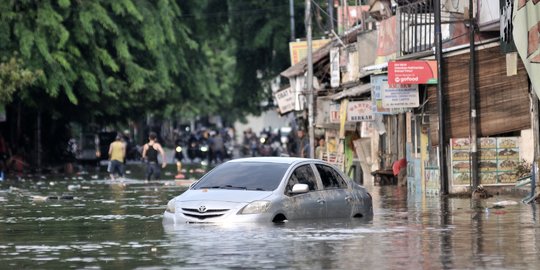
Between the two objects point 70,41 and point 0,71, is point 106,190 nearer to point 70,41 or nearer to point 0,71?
point 0,71

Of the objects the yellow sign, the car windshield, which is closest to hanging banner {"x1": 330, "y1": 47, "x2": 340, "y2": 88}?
the yellow sign

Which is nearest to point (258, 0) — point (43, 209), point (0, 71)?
point (0, 71)

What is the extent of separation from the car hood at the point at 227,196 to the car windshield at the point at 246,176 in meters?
0.30

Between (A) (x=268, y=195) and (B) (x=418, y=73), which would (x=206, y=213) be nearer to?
(A) (x=268, y=195)

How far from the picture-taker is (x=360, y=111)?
4481cm

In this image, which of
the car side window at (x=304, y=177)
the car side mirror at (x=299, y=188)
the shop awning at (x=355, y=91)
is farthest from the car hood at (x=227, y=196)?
the shop awning at (x=355, y=91)

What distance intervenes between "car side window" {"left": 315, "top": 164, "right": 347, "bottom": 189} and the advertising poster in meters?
11.9

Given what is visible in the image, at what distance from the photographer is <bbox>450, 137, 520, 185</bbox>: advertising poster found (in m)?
35.6

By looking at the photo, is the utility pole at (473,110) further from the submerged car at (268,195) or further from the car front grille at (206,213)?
the car front grille at (206,213)

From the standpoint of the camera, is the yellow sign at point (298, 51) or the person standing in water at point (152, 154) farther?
the yellow sign at point (298, 51)

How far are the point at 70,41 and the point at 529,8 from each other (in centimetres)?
2813

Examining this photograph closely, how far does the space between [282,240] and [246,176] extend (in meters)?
3.46

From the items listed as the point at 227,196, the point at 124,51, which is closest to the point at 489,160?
the point at 227,196

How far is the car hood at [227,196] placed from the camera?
22062 millimetres
